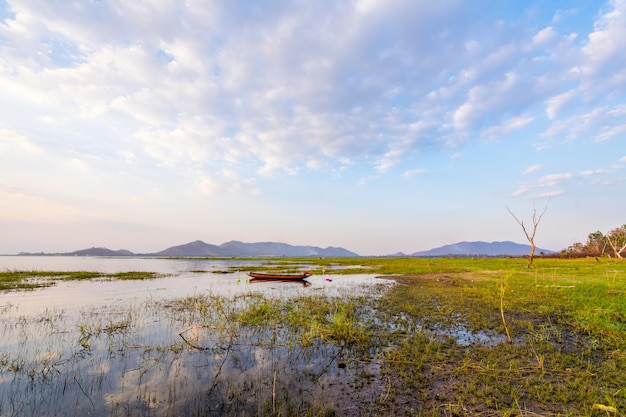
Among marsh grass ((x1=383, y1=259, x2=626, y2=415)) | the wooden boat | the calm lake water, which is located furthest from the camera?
the wooden boat

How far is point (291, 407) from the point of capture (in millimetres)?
6773

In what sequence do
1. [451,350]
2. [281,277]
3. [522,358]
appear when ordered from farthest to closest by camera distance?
[281,277], [451,350], [522,358]

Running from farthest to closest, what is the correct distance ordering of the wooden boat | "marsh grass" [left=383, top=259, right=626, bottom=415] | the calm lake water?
the wooden boat → the calm lake water → "marsh grass" [left=383, top=259, right=626, bottom=415]

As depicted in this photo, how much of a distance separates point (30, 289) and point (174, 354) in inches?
Result: 1048

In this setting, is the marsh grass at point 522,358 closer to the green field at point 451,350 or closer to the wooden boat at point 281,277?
the green field at point 451,350

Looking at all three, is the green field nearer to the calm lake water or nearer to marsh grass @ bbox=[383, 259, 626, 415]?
marsh grass @ bbox=[383, 259, 626, 415]

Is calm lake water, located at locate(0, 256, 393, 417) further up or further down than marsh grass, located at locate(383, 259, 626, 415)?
further down

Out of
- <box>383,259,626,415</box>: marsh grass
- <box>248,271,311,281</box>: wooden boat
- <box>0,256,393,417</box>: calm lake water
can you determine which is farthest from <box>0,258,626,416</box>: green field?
<box>248,271,311,281</box>: wooden boat

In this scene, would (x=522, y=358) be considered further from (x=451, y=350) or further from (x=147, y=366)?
(x=147, y=366)

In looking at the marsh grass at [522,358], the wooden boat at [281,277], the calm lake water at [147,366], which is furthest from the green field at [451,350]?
the wooden boat at [281,277]

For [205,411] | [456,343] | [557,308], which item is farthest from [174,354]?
[557,308]

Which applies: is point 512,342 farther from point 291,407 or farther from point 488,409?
point 291,407

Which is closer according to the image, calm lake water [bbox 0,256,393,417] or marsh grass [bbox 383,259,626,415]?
marsh grass [bbox 383,259,626,415]

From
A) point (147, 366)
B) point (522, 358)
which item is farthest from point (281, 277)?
point (522, 358)
